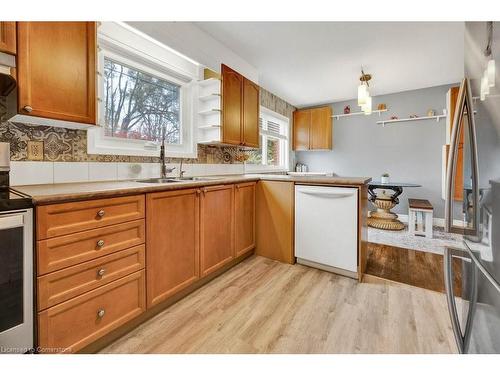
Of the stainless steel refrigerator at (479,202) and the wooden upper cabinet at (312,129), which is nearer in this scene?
the stainless steel refrigerator at (479,202)

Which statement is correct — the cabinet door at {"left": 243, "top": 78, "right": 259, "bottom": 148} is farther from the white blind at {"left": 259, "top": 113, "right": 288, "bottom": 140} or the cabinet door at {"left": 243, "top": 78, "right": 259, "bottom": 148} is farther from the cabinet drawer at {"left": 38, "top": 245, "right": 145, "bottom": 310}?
the cabinet drawer at {"left": 38, "top": 245, "right": 145, "bottom": 310}

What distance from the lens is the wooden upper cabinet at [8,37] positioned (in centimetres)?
107

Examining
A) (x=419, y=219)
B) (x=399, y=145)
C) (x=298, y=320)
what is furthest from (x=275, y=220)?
(x=399, y=145)

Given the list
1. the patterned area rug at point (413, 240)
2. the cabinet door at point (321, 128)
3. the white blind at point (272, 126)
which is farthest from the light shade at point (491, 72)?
the cabinet door at point (321, 128)

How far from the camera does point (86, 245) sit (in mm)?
1136

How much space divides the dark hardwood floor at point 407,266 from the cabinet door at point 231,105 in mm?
1953

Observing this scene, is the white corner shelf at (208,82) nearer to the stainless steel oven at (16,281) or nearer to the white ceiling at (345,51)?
the white ceiling at (345,51)

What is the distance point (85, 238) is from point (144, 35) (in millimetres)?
1774

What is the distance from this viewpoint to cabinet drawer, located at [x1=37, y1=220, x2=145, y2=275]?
3.27 ft

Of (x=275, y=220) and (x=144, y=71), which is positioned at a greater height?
(x=144, y=71)

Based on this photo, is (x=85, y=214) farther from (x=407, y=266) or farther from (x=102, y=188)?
(x=407, y=266)

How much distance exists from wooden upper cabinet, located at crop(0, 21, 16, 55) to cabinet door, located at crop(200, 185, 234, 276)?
1245mm

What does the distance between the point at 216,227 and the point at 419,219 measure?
363cm

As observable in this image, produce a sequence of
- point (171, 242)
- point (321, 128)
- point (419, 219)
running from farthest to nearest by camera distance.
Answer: point (321, 128) < point (419, 219) < point (171, 242)
